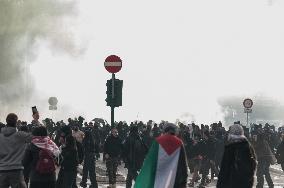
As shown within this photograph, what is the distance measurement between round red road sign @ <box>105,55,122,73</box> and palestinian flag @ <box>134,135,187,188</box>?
26.8ft

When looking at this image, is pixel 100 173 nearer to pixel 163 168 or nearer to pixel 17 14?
pixel 163 168

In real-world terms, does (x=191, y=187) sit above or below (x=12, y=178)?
below

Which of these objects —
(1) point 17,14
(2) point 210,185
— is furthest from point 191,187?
(1) point 17,14

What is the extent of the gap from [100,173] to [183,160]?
1306 cm

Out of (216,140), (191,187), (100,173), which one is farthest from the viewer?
(100,173)

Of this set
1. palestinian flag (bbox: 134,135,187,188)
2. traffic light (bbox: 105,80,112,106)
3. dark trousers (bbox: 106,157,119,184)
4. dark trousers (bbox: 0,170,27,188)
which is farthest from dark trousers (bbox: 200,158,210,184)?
dark trousers (bbox: 0,170,27,188)

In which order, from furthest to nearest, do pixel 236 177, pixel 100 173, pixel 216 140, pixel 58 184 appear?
pixel 100 173, pixel 216 140, pixel 58 184, pixel 236 177

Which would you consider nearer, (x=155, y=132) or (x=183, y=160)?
(x=183, y=160)

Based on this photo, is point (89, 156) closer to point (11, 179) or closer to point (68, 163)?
point (68, 163)

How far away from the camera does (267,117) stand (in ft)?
507

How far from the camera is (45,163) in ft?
36.4

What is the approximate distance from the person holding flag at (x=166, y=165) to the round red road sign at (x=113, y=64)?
8141mm

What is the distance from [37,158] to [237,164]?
123 inches

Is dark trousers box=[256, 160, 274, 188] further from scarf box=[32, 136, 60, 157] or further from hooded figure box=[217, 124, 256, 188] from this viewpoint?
scarf box=[32, 136, 60, 157]
